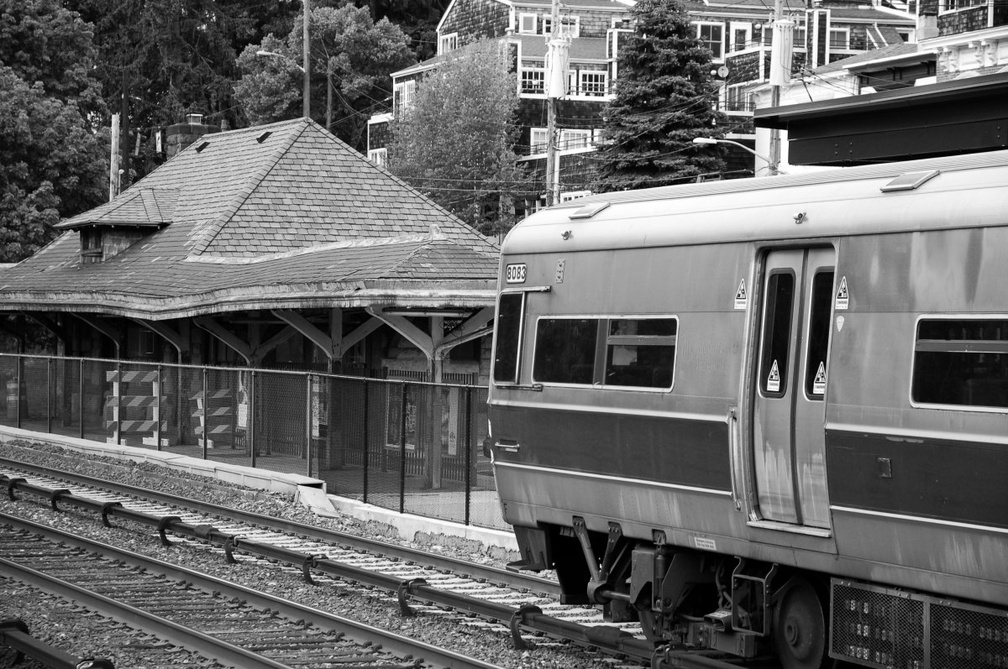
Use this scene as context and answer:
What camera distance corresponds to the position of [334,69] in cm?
7075

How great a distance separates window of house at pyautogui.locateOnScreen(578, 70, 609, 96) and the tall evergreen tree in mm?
17701

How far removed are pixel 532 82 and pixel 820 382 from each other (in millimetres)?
57886

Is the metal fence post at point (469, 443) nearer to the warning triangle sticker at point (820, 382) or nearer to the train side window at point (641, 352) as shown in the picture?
the train side window at point (641, 352)

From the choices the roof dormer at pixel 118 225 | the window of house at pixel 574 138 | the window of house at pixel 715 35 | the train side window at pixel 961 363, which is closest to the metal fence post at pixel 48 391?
the roof dormer at pixel 118 225

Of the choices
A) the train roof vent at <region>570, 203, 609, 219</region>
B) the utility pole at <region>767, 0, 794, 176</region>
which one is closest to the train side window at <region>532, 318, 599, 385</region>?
the train roof vent at <region>570, 203, 609, 219</region>

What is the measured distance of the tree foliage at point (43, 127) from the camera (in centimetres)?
4900

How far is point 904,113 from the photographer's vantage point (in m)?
10.2

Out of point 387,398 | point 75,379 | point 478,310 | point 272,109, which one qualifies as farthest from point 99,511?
point 272,109

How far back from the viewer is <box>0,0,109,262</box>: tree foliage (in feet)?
161

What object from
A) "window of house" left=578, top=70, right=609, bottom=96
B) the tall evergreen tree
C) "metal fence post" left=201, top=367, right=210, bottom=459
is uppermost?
"window of house" left=578, top=70, right=609, bottom=96

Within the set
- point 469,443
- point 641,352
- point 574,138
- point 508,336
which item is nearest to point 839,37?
point 574,138

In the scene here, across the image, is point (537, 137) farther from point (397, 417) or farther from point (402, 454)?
point (402, 454)

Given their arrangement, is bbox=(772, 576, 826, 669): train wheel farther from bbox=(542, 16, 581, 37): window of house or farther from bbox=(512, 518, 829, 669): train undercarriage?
bbox=(542, 16, 581, 37): window of house

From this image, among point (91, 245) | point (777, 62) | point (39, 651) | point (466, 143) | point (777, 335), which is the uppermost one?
point (466, 143)
